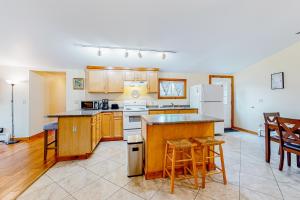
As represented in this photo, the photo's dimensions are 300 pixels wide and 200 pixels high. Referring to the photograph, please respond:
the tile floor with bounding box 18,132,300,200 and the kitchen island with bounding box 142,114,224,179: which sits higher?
the kitchen island with bounding box 142,114,224,179

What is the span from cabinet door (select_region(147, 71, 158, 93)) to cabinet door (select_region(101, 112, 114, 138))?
152 centimetres

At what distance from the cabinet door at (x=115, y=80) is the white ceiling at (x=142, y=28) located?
46 cm

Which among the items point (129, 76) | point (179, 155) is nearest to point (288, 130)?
point (179, 155)

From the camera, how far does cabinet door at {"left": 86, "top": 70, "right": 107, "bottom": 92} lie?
4441 mm

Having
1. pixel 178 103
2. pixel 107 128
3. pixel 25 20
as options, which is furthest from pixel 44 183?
pixel 178 103

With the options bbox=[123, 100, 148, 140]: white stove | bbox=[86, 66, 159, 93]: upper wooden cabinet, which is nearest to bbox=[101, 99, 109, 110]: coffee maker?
bbox=[86, 66, 159, 93]: upper wooden cabinet

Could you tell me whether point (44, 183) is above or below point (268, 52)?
below

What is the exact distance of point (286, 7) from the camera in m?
2.51

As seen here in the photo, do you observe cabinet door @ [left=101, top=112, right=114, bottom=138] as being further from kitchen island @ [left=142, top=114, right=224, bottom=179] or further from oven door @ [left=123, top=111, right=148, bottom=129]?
kitchen island @ [left=142, top=114, right=224, bottom=179]

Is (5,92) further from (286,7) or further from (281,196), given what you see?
(286,7)

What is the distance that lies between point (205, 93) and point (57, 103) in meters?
5.68

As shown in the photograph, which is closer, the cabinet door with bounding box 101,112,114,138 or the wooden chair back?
the wooden chair back

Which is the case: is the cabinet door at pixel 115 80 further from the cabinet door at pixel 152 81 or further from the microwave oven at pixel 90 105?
the cabinet door at pixel 152 81

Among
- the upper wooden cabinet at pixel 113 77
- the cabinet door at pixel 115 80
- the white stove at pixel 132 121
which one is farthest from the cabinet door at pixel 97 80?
A: the white stove at pixel 132 121
